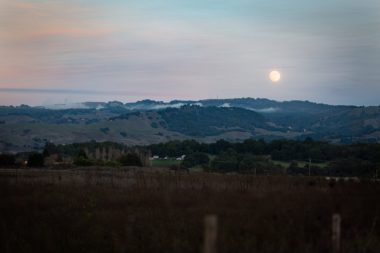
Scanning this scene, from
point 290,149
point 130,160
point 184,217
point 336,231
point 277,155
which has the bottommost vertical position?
point 277,155

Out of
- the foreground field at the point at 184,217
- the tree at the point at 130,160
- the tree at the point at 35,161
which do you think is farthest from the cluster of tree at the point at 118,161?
the foreground field at the point at 184,217

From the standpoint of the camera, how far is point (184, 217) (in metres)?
16.4

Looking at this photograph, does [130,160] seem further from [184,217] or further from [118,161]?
[184,217]

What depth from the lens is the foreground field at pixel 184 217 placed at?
41.0 ft

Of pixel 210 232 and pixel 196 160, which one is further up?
pixel 210 232

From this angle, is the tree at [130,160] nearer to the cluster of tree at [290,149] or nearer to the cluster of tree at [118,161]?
the cluster of tree at [118,161]

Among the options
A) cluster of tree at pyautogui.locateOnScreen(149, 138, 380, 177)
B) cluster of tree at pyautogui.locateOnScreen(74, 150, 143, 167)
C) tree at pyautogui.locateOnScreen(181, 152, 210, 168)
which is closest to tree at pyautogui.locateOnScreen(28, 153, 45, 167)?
cluster of tree at pyautogui.locateOnScreen(74, 150, 143, 167)

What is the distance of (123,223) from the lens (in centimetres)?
1581

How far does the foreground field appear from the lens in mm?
12500

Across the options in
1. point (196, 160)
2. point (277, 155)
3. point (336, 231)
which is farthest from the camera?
point (277, 155)

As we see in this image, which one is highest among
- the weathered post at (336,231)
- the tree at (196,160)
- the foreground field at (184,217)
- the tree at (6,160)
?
the weathered post at (336,231)

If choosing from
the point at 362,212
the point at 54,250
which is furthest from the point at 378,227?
the point at 54,250

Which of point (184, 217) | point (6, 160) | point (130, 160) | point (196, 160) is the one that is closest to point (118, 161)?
point (130, 160)

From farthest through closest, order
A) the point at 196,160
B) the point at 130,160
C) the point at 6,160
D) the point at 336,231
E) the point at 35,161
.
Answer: the point at 196,160, the point at 130,160, the point at 6,160, the point at 35,161, the point at 336,231
